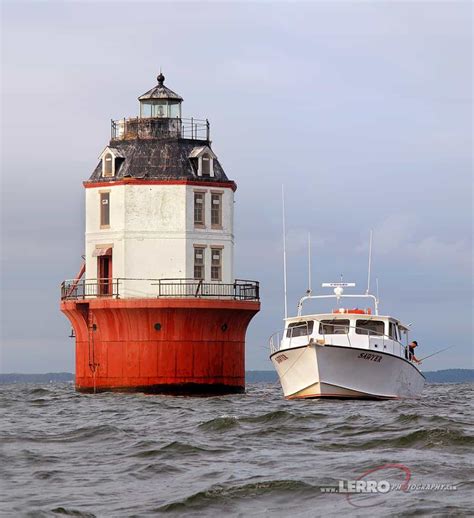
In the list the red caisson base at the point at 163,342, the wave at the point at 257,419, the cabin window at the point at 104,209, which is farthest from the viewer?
the cabin window at the point at 104,209

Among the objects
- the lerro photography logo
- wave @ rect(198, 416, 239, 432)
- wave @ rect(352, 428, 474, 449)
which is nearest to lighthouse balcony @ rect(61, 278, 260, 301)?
wave @ rect(198, 416, 239, 432)

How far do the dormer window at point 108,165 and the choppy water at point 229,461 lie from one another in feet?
54.6

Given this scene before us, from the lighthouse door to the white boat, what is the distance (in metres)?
8.41

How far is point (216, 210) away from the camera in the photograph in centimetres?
5784

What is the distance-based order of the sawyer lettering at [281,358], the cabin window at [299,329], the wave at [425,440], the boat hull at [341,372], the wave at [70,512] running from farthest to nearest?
the cabin window at [299,329]
the sawyer lettering at [281,358]
the boat hull at [341,372]
the wave at [425,440]
the wave at [70,512]

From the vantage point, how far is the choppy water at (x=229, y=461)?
22.6 m

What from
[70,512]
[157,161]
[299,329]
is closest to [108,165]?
[157,161]

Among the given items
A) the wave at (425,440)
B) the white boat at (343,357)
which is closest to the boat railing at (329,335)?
the white boat at (343,357)

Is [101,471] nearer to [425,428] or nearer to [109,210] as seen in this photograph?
[425,428]

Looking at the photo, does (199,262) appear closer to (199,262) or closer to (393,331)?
(199,262)

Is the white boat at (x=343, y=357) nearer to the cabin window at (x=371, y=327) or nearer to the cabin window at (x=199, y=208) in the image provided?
the cabin window at (x=371, y=327)

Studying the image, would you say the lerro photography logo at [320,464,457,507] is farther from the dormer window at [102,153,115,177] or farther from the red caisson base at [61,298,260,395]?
the dormer window at [102,153,115,177]

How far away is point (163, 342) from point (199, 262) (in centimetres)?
407

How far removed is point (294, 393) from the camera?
170 ft
